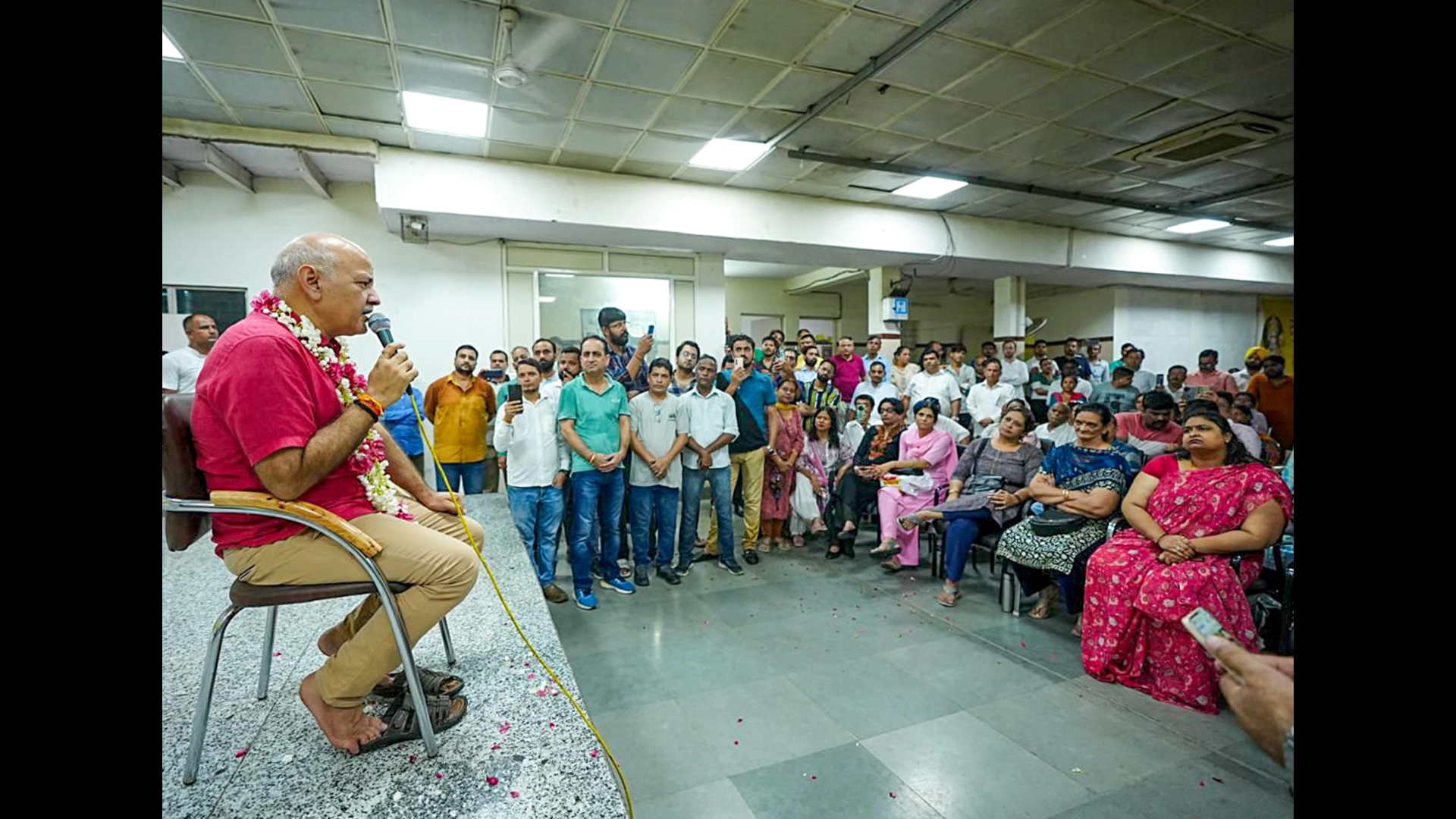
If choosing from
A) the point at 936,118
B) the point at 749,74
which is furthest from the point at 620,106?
the point at 936,118

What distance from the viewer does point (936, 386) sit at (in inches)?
252

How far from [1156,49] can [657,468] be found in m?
4.16

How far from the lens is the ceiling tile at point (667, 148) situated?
5145mm

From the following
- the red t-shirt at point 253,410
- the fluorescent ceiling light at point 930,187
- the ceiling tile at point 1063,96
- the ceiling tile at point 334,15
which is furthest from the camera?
the fluorescent ceiling light at point 930,187

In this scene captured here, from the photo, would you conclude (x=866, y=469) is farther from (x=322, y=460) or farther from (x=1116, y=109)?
(x=322, y=460)

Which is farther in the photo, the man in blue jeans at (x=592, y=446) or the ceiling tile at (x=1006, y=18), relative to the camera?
the man in blue jeans at (x=592, y=446)

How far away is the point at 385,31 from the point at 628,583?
11.6 ft

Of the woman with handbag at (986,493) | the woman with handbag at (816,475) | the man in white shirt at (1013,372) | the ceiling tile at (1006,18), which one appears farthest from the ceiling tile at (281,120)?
the man in white shirt at (1013,372)

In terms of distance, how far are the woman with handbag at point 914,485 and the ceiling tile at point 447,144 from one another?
4205mm

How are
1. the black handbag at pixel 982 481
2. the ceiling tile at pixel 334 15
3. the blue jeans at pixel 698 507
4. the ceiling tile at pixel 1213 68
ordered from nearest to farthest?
the ceiling tile at pixel 334 15, the black handbag at pixel 982 481, the ceiling tile at pixel 1213 68, the blue jeans at pixel 698 507

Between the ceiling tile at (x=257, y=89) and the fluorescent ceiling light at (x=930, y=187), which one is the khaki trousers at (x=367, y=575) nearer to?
the ceiling tile at (x=257, y=89)

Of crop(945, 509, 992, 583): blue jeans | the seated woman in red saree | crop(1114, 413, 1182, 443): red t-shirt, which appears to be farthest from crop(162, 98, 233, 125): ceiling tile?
crop(1114, 413, 1182, 443): red t-shirt

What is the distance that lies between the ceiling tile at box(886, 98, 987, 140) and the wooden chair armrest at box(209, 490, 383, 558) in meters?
4.76
